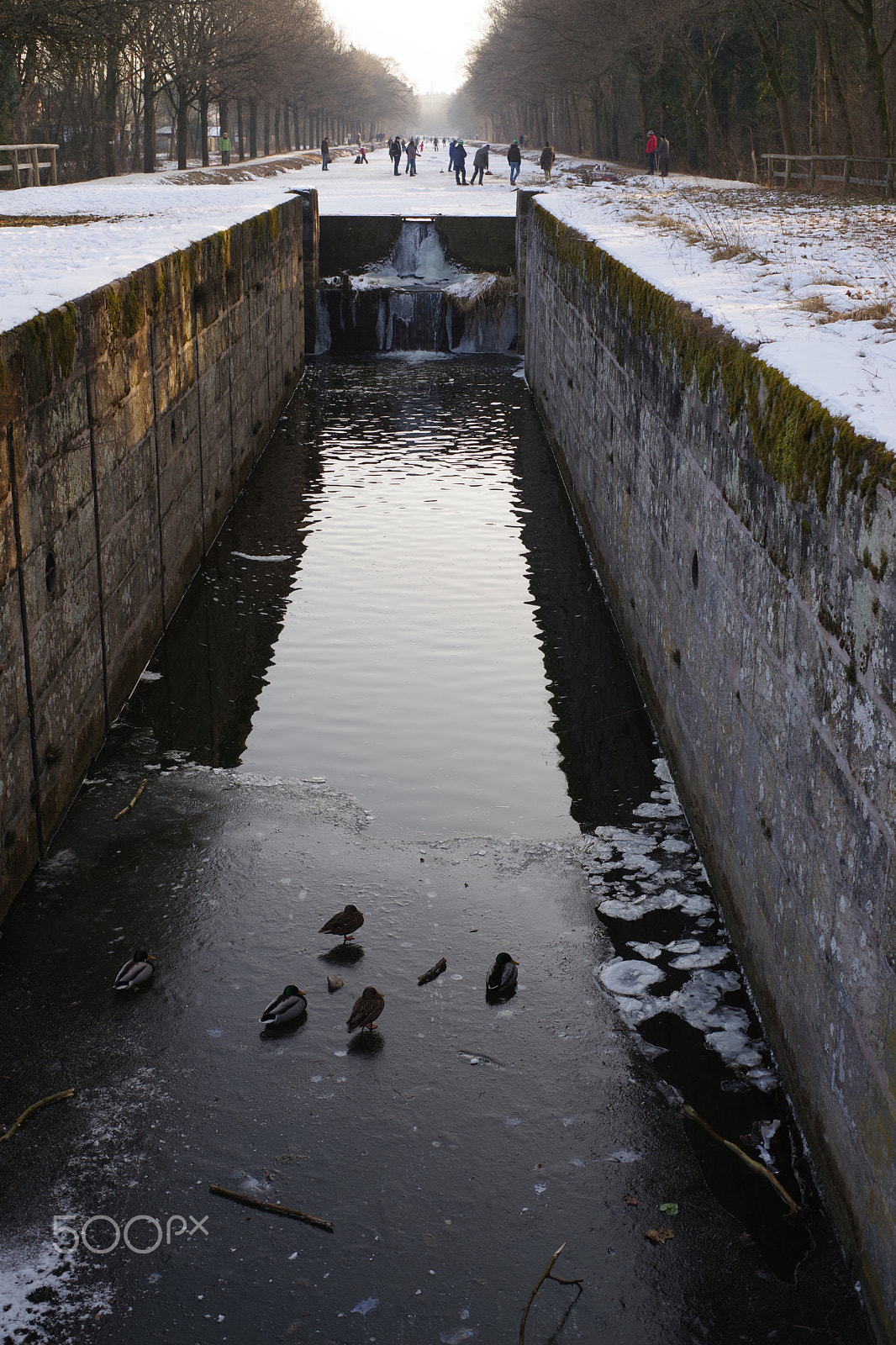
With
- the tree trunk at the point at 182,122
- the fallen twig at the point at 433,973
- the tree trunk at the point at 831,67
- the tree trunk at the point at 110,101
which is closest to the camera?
the fallen twig at the point at 433,973

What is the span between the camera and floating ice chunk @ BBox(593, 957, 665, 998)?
636cm

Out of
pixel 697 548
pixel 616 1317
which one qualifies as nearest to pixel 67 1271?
pixel 616 1317

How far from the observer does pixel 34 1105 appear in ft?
17.8

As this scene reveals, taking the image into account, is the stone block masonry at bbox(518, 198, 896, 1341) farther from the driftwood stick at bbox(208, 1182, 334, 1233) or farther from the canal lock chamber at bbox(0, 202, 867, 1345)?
the driftwood stick at bbox(208, 1182, 334, 1233)

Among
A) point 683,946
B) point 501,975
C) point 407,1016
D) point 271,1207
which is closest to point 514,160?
point 683,946

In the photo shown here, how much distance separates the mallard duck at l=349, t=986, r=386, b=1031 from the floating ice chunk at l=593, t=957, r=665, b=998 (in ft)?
3.91

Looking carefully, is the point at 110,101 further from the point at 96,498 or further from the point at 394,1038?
the point at 394,1038

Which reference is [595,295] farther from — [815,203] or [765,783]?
[815,203]

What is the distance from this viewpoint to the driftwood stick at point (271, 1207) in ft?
15.8

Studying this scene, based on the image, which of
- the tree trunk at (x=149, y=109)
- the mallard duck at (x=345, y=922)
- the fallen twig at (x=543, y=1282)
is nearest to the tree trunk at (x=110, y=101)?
the tree trunk at (x=149, y=109)

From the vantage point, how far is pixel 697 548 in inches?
301

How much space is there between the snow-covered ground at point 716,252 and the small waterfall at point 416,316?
248 cm

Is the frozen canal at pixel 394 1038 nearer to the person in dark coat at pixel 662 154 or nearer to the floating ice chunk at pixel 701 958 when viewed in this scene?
the floating ice chunk at pixel 701 958

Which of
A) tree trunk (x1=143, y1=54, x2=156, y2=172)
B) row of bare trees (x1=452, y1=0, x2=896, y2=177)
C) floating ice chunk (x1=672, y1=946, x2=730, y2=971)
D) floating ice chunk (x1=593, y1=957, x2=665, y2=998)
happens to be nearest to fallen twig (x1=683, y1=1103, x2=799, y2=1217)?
floating ice chunk (x1=593, y1=957, x2=665, y2=998)
